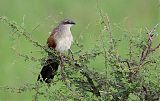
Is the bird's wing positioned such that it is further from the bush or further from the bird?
the bush

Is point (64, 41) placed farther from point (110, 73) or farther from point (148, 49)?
point (148, 49)

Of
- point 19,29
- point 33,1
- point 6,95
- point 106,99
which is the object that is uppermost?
point 33,1

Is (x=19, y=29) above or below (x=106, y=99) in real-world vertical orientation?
above

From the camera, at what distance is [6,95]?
327 inches

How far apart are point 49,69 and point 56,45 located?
17.1 inches

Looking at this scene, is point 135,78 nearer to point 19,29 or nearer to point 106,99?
point 106,99

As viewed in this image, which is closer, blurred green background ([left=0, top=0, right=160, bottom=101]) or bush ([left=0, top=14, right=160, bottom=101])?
bush ([left=0, top=14, right=160, bottom=101])

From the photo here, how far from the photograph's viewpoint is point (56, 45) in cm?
563

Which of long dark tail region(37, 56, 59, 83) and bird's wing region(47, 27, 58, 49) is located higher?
bird's wing region(47, 27, 58, 49)

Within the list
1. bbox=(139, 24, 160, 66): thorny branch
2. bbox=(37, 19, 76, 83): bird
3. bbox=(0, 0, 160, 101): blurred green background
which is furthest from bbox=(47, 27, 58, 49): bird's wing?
bbox=(0, 0, 160, 101): blurred green background

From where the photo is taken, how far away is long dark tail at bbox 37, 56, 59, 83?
511 cm

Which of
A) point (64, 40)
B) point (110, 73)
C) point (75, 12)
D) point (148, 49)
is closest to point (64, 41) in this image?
point (64, 40)

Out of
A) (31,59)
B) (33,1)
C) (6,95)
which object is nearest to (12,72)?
(6,95)

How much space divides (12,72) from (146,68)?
14.7 feet
